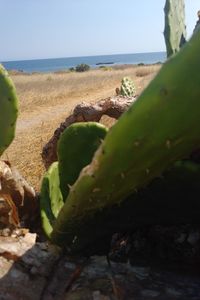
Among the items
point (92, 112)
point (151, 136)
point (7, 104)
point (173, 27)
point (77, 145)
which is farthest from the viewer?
point (92, 112)

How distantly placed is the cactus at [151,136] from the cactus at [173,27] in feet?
4.26

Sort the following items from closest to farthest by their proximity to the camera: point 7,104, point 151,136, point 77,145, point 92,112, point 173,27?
point 151,136
point 77,145
point 7,104
point 173,27
point 92,112

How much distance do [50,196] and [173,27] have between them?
1.16 metres

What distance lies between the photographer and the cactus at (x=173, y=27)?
251 cm

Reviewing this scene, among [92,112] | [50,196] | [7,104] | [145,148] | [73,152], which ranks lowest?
[92,112]

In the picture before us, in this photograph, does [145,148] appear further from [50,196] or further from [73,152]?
[50,196]

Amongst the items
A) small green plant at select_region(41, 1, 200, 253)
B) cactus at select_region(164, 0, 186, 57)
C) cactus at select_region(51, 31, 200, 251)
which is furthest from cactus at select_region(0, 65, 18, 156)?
cactus at select_region(164, 0, 186, 57)

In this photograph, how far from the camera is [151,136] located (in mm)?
1120

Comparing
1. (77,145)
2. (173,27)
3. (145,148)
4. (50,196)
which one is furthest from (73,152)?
(173,27)

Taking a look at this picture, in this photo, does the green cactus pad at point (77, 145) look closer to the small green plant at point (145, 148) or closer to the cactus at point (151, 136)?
the small green plant at point (145, 148)

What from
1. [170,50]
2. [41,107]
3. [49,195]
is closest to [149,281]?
[49,195]

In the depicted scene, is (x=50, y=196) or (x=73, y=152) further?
(x=50, y=196)

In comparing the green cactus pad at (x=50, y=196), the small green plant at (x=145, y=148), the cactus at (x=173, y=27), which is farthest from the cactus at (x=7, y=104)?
the cactus at (x=173, y=27)

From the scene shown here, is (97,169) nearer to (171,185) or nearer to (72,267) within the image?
(171,185)
